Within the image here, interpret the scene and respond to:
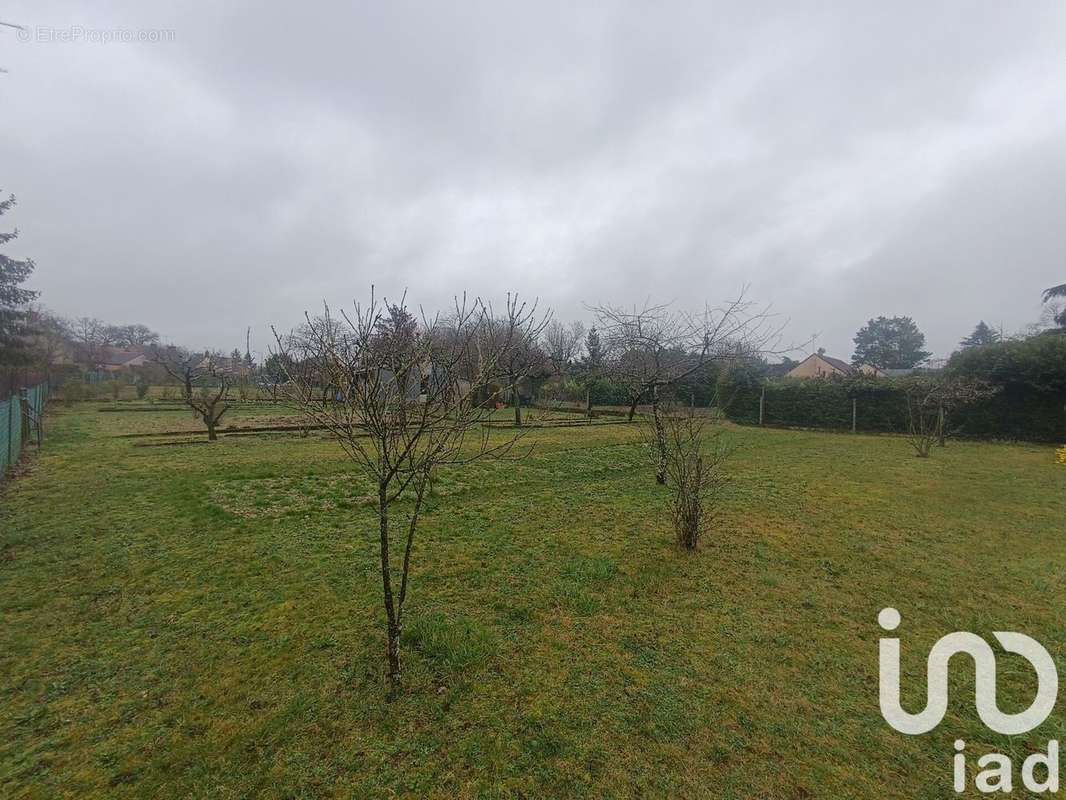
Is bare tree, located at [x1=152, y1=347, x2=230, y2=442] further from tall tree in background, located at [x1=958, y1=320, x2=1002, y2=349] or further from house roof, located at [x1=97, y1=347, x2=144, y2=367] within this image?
tall tree in background, located at [x1=958, y1=320, x2=1002, y2=349]

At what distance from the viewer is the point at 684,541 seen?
4.48 metres

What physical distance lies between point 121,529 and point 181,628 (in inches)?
109

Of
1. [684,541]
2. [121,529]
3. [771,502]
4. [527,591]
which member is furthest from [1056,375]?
[121,529]

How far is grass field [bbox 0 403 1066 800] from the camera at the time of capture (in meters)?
1.94

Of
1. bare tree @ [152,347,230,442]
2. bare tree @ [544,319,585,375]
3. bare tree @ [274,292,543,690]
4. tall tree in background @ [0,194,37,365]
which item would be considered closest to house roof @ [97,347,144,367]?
bare tree @ [152,347,230,442]

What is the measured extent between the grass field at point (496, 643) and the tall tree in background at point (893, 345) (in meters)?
40.3

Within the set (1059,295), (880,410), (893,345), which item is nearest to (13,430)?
(880,410)

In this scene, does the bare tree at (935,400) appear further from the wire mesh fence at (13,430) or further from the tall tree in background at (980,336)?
the tall tree in background at (980,336)

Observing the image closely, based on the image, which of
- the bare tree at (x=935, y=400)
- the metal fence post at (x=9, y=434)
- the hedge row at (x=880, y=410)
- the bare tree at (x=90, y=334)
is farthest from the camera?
the bare tree at (x=90, y=334)

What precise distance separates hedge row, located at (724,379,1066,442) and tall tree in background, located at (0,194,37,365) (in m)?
25.6

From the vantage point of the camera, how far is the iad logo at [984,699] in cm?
198

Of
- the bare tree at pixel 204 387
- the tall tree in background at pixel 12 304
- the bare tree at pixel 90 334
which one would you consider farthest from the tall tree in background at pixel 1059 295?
the bare tree at pixel 90 334

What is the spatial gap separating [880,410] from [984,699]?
1841 centimetres

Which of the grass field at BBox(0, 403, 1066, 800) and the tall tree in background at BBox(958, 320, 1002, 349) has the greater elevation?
the tall tree in background at BBox(958, 320, 1002, 349)
